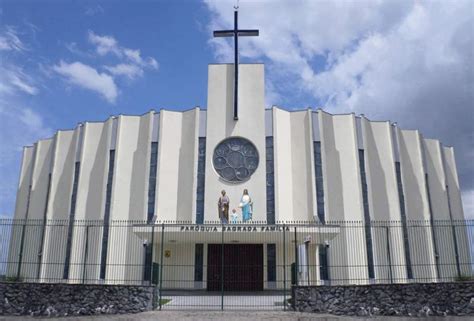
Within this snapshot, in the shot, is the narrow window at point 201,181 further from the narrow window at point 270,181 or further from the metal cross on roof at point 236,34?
the narrow window at point 270,181

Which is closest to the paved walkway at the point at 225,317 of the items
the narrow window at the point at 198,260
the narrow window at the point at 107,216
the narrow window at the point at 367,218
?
the narrow window at the point at 198,260

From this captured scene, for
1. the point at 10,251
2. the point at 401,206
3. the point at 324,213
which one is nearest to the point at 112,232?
the point at 10,251

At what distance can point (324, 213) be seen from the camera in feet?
88.7

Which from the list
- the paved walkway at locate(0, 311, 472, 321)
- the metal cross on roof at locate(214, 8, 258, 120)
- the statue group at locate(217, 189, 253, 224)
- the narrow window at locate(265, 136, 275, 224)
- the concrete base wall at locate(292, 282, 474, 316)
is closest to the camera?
the paved walkway at locate(0, 311, 472, 321)

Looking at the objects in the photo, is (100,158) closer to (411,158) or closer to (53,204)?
(53,204)

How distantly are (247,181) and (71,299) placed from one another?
14066mm

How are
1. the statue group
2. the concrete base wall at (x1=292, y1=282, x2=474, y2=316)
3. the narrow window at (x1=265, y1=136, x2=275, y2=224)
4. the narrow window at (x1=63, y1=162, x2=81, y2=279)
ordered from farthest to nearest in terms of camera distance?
the narrow window at (x1=63, y1=162, x2=81, y2=279), the narrow window at (x1=265, y1=136, x2=275, y2=224), the statue group, the concrete base wall at (x1=292, y1=282, x2=474, y2=316)

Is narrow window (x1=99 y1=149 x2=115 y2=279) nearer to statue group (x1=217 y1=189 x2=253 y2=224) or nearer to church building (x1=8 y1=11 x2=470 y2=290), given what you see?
church building (x1=8 y1=11 x2=470 y2=290)

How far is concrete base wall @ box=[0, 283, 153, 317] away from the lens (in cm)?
1448

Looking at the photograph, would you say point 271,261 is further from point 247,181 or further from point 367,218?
point 367,218

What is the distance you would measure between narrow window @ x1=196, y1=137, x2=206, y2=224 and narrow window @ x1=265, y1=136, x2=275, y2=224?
3.85 metres

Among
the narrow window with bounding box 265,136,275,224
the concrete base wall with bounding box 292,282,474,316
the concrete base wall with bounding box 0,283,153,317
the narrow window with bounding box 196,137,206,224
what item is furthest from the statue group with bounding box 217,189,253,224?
the concrete base wall with bounding box 292,282,474,316

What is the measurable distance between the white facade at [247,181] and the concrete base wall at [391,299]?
973 cm

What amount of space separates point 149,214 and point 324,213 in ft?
34.1
